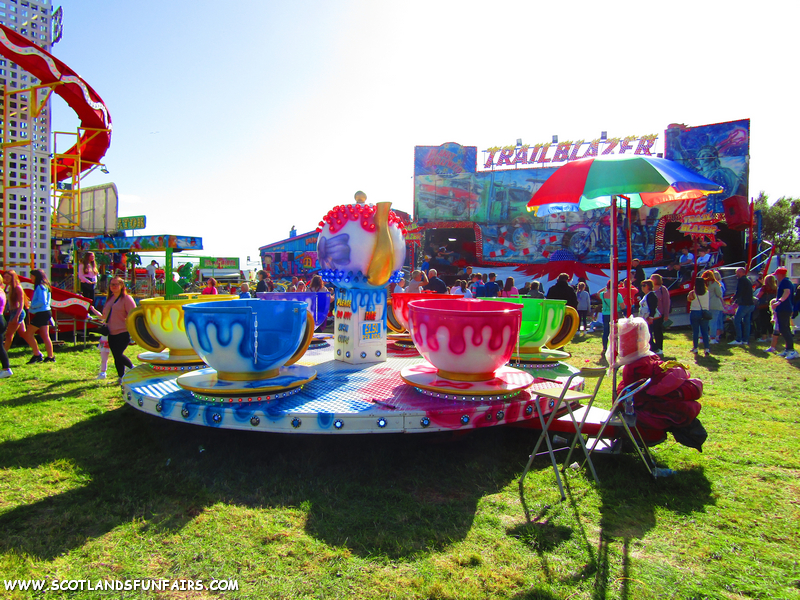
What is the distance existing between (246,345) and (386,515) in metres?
1.51

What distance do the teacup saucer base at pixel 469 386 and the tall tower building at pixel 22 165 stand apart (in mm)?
10853

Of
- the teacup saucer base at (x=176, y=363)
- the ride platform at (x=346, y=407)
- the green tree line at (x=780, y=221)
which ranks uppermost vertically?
the green tree line at (x=780, y=221)

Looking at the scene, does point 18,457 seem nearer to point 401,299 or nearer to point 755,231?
point 401,299

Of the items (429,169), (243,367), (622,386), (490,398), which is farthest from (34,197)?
(429,169)

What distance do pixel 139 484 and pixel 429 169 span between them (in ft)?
87.5

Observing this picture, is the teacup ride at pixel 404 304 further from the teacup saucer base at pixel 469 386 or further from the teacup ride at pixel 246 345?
the teacup ride at pixel 246 345

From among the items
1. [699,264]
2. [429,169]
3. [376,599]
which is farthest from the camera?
[429,169]

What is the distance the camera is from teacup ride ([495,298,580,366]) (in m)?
4.86

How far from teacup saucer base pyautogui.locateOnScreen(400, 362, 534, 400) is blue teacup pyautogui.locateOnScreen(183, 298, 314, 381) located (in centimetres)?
100

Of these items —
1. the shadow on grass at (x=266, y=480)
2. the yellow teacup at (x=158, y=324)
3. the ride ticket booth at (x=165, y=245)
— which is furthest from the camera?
the ride ticket booth at (x=165, y=245)

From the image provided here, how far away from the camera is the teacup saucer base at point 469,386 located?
3.46 m

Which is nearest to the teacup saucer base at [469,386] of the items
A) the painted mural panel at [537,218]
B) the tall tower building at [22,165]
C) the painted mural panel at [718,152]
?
the tall tower building at [22,165]

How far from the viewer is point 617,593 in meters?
2.13

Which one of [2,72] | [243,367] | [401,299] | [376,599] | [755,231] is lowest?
[376,599]
